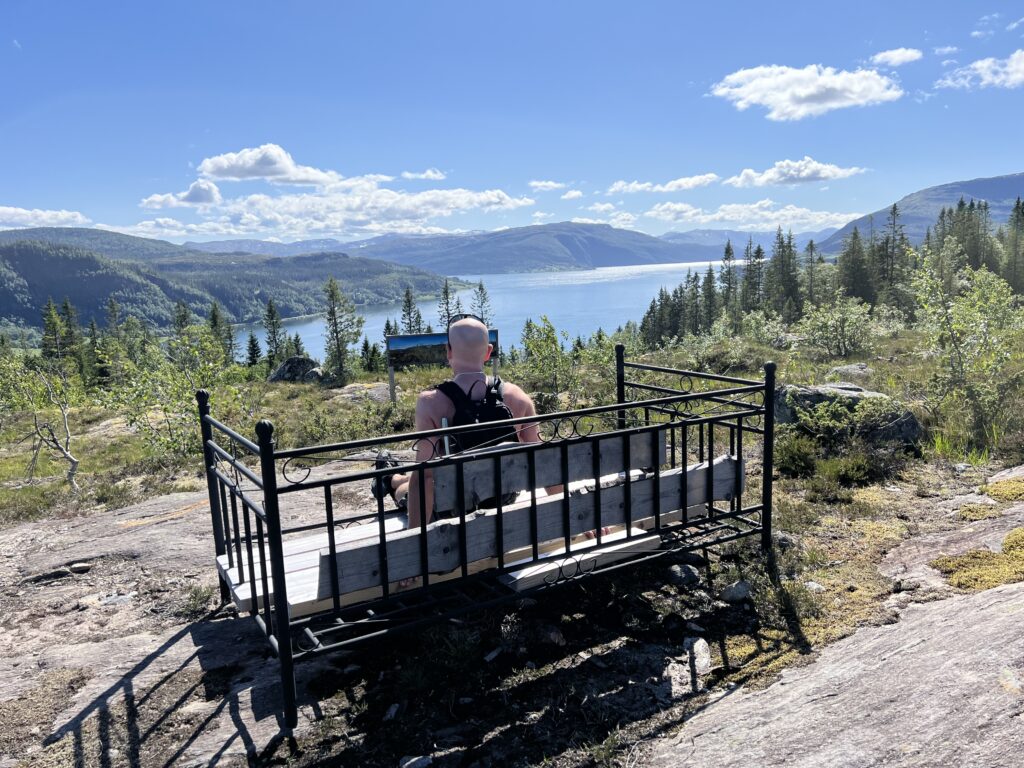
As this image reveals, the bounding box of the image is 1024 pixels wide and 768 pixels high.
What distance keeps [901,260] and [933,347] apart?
85725 millimetres

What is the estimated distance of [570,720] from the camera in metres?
3.53

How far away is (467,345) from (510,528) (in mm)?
1394

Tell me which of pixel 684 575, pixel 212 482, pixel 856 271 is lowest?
pixel 684 575

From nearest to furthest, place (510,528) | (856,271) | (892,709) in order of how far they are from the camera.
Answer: (892,709), (510,528), (856,271)

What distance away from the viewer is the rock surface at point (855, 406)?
27.8ft

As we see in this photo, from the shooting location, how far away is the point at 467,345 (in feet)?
15.5

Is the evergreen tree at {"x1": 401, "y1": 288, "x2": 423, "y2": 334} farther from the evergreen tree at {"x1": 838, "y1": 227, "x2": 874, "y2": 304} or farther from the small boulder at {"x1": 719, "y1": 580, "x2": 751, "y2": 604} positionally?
the small boulder at {"x1": 719, "y1": 580, "x2": 751, "y2": 604}

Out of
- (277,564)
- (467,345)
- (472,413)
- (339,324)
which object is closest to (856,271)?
(339,324)

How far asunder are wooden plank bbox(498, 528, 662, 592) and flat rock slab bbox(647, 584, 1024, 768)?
119 centimetres

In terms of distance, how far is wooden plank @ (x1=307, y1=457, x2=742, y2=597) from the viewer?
12.3 ft

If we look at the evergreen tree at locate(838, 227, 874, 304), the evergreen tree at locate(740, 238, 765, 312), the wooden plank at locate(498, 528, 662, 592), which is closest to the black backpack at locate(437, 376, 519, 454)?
the wooden plank at locate(498, 528, 662, 592)

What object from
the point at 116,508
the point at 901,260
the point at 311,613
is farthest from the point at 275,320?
the point at 311,613

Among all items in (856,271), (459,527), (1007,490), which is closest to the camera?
(459,527)

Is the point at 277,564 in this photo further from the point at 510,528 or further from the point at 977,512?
the point at 977,512
